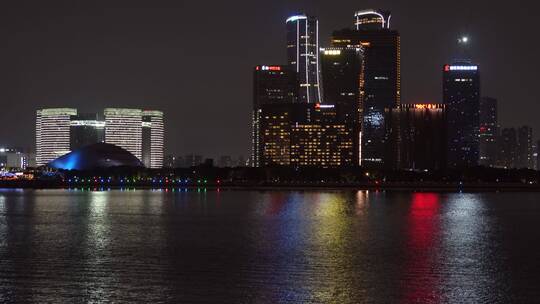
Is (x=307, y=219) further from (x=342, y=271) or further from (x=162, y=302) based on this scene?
(x=162, y=302)

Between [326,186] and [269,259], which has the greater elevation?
[326,186]

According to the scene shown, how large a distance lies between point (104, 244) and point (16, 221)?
23112 mm

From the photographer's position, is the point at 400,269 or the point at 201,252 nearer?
the point at 400,269

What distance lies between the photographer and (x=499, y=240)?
53.7 metres

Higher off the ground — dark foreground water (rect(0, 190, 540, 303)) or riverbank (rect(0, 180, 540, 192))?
riverbank (rect(0, 180, 540, 192))

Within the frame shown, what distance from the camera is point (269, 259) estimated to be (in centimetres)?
4119

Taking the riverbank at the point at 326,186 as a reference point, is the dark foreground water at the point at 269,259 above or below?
below

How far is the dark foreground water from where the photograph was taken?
30.8 m

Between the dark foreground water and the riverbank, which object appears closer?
the dark foreground water

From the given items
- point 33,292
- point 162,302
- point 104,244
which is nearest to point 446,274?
point 162,302

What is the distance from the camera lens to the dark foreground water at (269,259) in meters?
30.8

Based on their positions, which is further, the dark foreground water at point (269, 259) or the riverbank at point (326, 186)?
the riverbank at point (326, 186)

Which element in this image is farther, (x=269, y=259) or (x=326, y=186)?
(x=326, y=186)

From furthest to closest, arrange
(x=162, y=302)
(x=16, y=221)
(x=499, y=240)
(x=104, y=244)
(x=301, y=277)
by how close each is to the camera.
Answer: (x=16, y=221) → (x=499, y=240) → (x=104, y=244) → (x=301, y=277) → (x=162, y=302)
